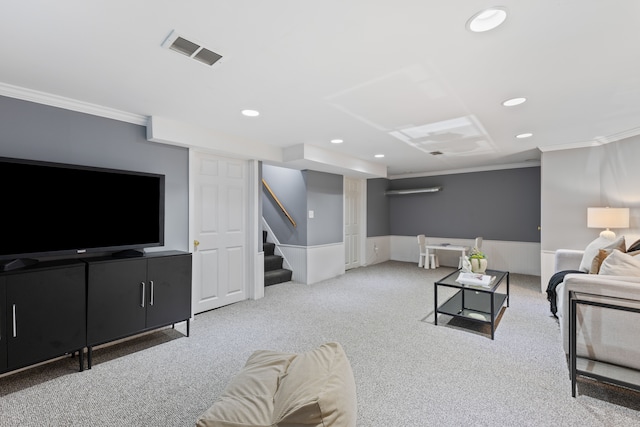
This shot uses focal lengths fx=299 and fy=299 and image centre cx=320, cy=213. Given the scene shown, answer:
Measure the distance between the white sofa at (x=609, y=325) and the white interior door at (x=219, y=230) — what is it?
3.67 meters

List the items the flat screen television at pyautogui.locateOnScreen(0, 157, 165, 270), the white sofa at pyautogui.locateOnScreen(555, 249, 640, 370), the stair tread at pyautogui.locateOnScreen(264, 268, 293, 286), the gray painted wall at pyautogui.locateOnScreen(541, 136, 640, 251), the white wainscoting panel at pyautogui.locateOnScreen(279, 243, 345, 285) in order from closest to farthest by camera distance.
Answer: the white sofa at pyautogui.locateOnScreen(555, 249, 640, 370) → the flat screen television at pyautogui.locateOnScreen(0, 157, 165, 270) → the gray painted wall at pyautogui.locateOnScreen(541, 136, 640, 251) → the stair tread at pyautogui.locateOnScreen(264, 268, 293, 286) → the white wainscoting panel at pyautogui.locateOnScreen(279, 243, 345, 285)

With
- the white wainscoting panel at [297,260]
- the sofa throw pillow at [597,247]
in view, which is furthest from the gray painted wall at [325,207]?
the sofa throw pillow at [597,247]

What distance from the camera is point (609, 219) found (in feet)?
12.3

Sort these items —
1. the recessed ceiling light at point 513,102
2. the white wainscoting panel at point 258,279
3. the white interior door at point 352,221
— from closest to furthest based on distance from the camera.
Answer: the recessed ceiling light at point 513,102 < the white wainscoting panel at point 258,279 < the white interior door at point 352,221

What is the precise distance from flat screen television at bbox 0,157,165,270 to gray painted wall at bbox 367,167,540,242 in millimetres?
5216

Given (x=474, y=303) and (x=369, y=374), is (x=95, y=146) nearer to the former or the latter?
(x=369, y=374)

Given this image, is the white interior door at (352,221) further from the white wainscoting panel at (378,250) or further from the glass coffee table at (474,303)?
the glass coffee table at (474,303)

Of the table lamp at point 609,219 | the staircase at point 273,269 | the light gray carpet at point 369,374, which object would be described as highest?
the table lamp at point 609,219

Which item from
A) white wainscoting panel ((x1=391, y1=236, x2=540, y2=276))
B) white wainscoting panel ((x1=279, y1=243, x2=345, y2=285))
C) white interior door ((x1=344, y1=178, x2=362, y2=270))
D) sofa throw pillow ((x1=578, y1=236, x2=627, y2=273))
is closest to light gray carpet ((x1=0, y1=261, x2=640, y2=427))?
sofa throw pillow ((x1=578, y1=236, x2=627, y2=273))

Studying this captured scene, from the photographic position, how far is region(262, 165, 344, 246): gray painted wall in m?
5.47

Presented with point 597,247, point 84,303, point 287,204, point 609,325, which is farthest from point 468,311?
point 84,303

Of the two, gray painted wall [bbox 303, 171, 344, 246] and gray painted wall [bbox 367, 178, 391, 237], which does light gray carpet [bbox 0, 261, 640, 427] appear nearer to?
gray painted wall [bbox 303, 171, 344, 246]

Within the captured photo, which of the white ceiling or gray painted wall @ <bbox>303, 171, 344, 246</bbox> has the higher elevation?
the white ceiling

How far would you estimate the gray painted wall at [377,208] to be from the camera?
7.33 metres
